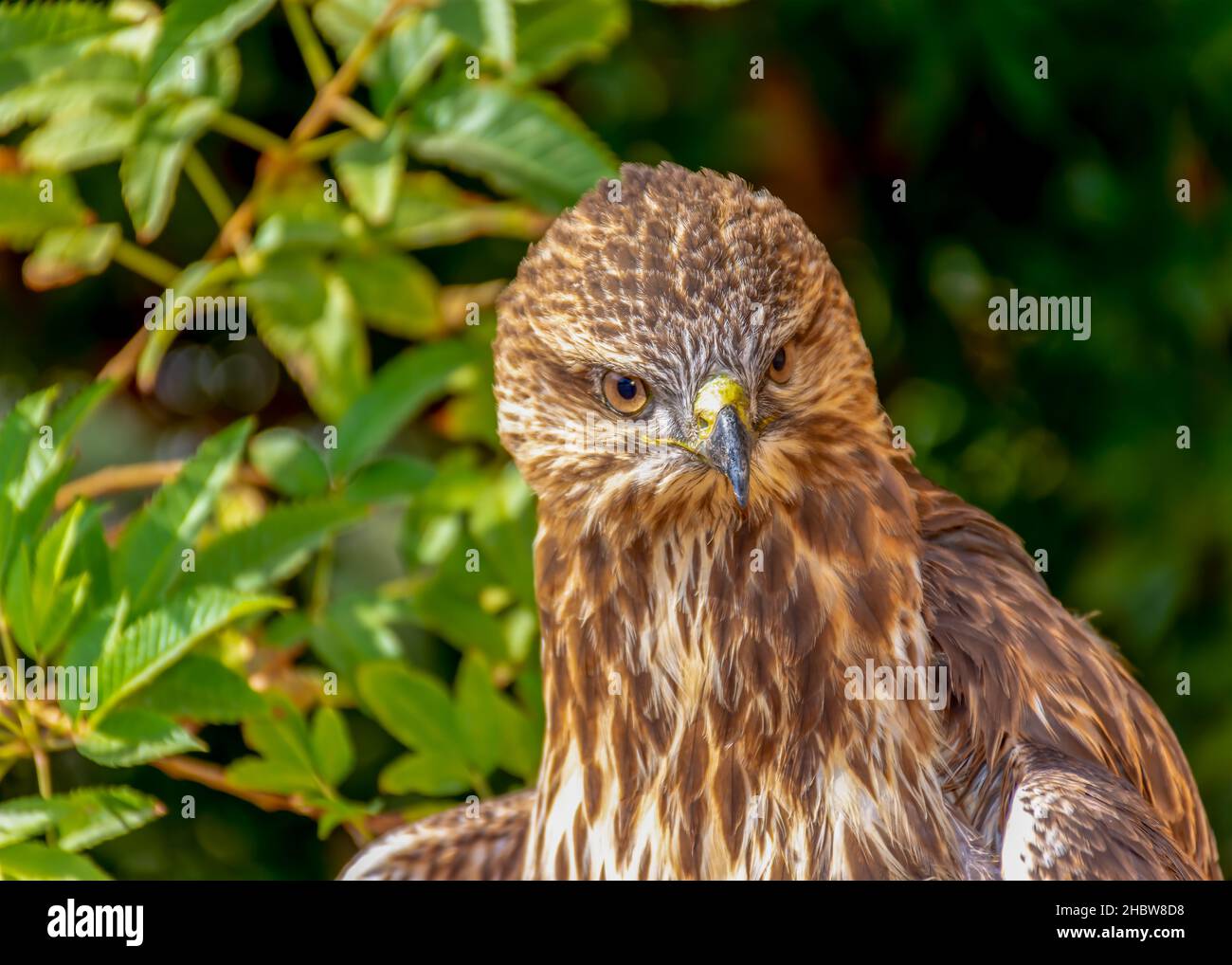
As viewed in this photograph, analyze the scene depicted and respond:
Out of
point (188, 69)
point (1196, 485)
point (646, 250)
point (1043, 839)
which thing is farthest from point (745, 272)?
point (1196, 485)

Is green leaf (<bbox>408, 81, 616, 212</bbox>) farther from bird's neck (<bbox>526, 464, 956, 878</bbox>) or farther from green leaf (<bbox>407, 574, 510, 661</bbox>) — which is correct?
green leaf (<bbox>407, 574, 510, 661</bbox>)

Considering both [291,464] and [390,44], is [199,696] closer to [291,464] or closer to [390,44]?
[291,464]

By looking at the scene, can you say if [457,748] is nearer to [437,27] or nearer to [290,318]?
[290,318]

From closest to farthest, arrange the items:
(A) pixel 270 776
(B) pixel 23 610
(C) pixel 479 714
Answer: (B) pixel 23 610 < (A) pixel 270 776 < (C) pixel 479 714

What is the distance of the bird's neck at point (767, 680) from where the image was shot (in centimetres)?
221

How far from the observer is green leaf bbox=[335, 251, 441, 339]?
8.89 ft

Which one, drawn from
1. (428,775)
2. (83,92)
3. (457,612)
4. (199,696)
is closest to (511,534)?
(457,612)

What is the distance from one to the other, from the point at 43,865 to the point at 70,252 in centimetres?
109

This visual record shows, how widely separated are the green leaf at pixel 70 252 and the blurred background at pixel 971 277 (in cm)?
75

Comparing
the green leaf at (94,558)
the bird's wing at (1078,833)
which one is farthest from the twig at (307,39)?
the bird's wing at (1078,833)

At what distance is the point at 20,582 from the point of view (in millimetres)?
2088

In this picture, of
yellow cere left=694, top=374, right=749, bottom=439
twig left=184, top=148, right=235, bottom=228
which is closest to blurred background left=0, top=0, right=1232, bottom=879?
twig left=184, top=148, right=235, bottom=228

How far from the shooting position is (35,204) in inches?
104
